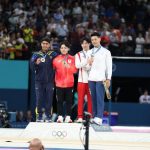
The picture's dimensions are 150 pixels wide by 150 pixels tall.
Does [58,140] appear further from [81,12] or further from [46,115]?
[81,12]

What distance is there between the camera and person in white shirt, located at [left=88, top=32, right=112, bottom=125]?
12.3 metres

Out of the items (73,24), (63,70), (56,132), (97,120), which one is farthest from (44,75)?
(73,24)

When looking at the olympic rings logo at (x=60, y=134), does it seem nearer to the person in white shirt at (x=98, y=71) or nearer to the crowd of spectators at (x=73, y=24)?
the person in white shirt at (x=98, y=71)

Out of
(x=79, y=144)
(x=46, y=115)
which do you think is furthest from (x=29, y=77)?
(x=79, y=144)

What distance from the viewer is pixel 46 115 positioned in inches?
498

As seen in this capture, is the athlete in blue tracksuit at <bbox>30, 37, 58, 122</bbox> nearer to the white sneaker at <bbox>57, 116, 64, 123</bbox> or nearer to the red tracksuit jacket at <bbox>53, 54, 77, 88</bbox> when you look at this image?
the red tracksuit jacket at <bbox>53, 54, 77, 88</bbox>

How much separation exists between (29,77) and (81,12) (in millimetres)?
4120

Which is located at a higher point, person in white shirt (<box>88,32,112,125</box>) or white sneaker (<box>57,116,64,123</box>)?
person in white shirt (<box>88,32,112,125</box>)

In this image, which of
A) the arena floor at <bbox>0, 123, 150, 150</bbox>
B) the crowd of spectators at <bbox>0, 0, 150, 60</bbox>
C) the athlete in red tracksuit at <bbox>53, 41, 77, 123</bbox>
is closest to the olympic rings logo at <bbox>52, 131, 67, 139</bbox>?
the arena floor at <bbox>0, 123, 150, 150</bbox>

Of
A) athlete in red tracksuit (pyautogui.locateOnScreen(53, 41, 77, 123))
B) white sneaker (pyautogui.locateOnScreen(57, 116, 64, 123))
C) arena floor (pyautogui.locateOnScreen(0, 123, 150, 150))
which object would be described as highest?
athlete in red tracksuit (pyautogui.locateOnScreen(53, 41, 77, 123))

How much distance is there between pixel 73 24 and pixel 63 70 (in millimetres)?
9968

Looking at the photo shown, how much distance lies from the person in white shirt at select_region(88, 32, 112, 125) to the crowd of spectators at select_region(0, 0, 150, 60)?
619cm

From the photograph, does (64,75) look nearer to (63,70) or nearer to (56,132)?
(63,70)

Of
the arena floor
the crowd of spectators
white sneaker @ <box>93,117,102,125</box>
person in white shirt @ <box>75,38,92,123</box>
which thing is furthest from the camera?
the crowd of spectators
